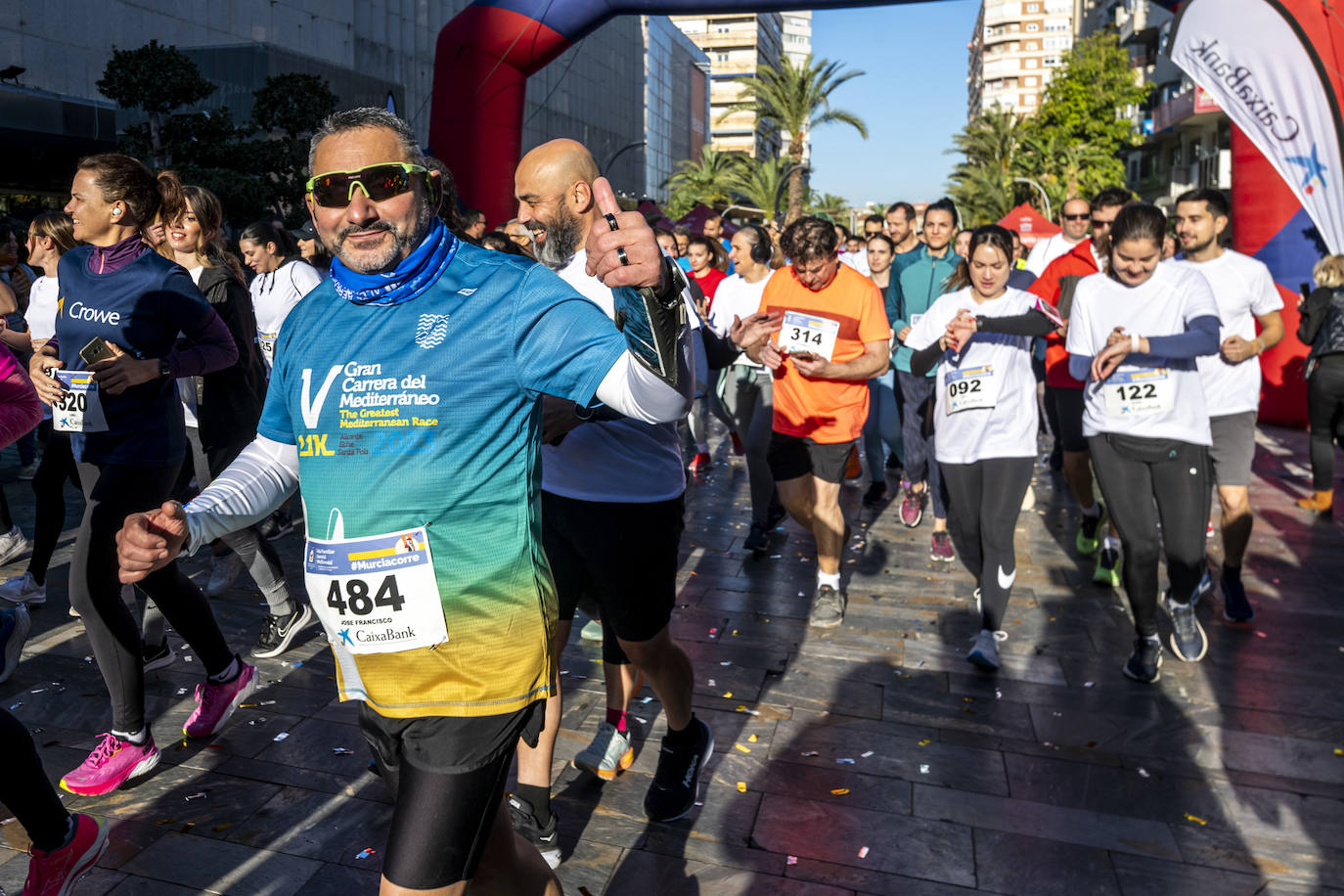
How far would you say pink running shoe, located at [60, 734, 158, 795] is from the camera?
12.3 ft

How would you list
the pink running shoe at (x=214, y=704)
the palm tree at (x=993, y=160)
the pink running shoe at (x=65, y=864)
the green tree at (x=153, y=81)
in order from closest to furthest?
the pink running shoe at (x=65, y=864)
the pink running shoe at (x=214, y=704)
the green tree at (x=153, y=81)
the palm tree at (x=993, y=160)

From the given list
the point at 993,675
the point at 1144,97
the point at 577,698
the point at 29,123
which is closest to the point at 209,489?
the point at 577,698

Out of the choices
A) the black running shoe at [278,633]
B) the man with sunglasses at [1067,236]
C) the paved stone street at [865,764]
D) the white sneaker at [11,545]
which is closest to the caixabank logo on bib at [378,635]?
the paved stone street at [865,764]

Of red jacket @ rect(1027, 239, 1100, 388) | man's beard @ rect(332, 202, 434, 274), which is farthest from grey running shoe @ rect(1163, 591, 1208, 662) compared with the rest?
man's beard @ rect(332, 202, 434, 274)

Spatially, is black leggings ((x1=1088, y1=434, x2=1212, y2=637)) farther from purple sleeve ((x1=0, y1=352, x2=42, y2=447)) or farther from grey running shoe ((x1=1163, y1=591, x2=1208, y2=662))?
purple sleeve ((x1=0, y1=352, x2=42, y2=447))

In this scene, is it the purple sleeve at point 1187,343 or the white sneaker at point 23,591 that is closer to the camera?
the purple sleeve at point 1187,343

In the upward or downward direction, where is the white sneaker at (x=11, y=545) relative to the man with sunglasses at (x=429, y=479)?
downward

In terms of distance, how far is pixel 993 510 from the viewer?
17.0 feet

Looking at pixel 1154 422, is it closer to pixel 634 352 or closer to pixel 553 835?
pixel 553 835

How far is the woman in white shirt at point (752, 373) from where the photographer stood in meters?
7.43

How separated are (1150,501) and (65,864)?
433 centimetres

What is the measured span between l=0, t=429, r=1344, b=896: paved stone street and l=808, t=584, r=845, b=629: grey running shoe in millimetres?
118

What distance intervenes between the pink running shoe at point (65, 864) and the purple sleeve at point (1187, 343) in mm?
4276

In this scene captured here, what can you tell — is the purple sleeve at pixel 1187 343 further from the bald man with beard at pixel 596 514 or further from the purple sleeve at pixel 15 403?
the purple sleeve at pixel 15 403
